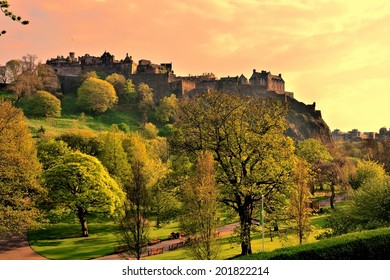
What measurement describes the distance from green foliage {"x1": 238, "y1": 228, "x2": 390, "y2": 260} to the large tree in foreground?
18.4 ft

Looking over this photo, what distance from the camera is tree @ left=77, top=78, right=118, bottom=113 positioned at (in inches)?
3295

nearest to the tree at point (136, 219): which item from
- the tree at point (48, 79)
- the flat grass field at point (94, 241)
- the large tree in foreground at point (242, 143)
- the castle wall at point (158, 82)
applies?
the flat grass field at point (94, 241)

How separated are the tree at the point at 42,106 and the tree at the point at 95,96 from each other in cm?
792

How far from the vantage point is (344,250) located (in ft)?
44.8

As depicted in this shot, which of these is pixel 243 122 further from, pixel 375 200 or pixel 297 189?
pixel 375 200

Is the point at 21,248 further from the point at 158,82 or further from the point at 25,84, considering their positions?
the point at 158,82

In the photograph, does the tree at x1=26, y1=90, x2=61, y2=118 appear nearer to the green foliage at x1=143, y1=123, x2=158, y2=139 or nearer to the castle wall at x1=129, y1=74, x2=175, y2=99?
the green foliage at x1=143, y1=123, x2=158, y2=139

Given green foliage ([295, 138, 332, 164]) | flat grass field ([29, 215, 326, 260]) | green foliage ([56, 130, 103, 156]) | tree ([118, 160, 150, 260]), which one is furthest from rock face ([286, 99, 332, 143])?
tree ([118, 160, 150, 260])

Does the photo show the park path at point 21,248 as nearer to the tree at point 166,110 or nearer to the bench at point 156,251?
the bench at point 156,251

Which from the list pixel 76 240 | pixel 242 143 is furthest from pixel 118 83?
pixel 242 143

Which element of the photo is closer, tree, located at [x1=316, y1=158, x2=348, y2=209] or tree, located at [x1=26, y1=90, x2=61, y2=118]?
tree, located at [x1=316, y1=158, x2=348, y2=209]

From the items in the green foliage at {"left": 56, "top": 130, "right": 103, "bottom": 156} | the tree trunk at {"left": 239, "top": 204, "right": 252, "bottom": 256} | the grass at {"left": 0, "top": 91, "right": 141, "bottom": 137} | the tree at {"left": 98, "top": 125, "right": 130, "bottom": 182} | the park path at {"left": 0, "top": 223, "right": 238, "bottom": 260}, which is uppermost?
the grass at {"left": 0, "top": 91, "right": 141, "bottom": 137}

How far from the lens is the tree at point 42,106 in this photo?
7488 cm
